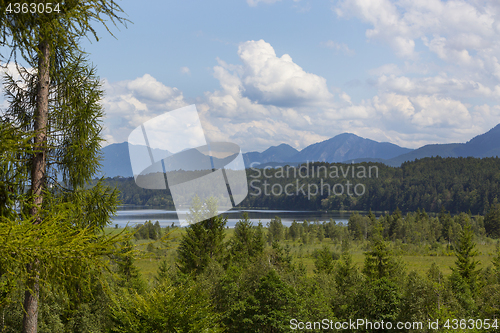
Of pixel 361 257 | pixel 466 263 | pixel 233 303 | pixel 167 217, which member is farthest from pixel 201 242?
pixel 167 217

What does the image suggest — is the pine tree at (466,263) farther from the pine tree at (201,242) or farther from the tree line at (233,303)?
the pine tree at (201,242)

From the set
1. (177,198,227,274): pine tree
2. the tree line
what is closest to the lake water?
(177,198,227,274): pine tree

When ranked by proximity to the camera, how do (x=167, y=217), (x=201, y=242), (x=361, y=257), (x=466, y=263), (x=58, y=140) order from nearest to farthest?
(x=58, y=140)
(x=201, y=242)
(x=466, y=263)
(x=361, y=257)
(x=167, y=217)

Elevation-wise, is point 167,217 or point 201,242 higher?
point 201,242

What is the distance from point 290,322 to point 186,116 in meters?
11.4

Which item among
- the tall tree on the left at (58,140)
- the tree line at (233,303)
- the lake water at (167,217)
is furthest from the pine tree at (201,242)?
the lake water at (167,217)

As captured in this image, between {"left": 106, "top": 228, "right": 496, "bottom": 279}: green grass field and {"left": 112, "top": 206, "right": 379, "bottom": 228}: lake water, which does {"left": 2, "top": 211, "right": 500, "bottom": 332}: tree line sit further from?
{"left": 112, "top": 206, "right": 379, "bottom": 228}: lake water

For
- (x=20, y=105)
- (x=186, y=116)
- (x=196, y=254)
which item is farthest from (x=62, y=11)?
(x=196, y=254)

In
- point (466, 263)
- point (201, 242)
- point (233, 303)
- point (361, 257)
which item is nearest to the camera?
point (233, 303)

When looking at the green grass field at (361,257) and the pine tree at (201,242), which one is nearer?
the pine tree at (201,242)

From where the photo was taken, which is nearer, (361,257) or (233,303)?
(233,303)

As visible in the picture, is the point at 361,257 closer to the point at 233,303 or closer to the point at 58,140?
the point at 233,303

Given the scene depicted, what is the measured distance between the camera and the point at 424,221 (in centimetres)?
9069

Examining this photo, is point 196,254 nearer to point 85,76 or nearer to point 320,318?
point 320,318
